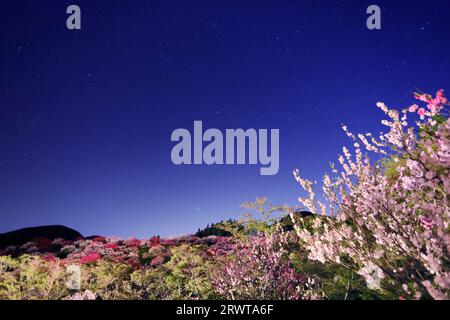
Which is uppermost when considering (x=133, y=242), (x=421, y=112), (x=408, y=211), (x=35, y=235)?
(x=421, y=112)

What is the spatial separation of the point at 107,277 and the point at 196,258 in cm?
239

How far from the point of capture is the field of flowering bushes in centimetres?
337

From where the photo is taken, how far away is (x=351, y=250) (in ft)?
13.6

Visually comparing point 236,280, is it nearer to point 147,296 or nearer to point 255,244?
point 255,244

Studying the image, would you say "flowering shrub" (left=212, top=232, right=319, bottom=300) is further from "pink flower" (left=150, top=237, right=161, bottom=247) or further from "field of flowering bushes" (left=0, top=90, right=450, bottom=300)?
"pink flower" (left=150, top=237, right=161, bottom=247)

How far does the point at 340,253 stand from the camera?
467 centimetres

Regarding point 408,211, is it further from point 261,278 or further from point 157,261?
point 157,261

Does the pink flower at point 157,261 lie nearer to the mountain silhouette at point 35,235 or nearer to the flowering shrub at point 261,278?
the flowering shrub at point 261,278

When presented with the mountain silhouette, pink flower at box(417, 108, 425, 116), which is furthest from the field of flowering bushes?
the mountain silhouette

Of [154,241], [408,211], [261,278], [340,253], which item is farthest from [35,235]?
[408,211]

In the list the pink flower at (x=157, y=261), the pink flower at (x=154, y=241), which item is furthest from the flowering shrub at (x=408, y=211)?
the pink flower at (x=154, y=241)

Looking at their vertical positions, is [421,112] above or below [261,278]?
above
